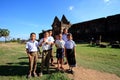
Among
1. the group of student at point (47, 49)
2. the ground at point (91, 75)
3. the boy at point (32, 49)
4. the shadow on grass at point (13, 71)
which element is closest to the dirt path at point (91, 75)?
the ground at point (91, 75)

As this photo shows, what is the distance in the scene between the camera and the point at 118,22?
118 ft

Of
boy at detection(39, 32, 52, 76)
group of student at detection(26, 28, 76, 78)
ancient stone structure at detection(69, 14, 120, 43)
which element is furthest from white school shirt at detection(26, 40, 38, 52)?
ancient stone structure at detection(69, 14, 120, 43)

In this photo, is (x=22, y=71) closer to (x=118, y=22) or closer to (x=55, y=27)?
(x=118, y=22)

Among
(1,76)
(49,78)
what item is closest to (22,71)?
(1,76)

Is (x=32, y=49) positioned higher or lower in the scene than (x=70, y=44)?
lower

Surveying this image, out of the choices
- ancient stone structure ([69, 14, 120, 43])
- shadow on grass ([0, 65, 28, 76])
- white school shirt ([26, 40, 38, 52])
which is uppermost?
ancient stone structure ([69, 14, 120, 43])

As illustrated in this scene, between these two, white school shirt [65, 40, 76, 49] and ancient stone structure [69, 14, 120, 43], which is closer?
white school shirt [65, 40, 76, 49]

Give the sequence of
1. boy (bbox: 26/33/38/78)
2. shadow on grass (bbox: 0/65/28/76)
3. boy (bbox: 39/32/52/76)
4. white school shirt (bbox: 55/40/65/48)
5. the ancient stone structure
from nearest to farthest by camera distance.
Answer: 1. boy (bbox: 26/33/38/78)
2. boy (bbox: 39/32/52/76)
3. shadow on grass (bbox: 0/65/28/76)
4. white school shirt (bbox: 55/40/65/48)
5. the ancient stone structure

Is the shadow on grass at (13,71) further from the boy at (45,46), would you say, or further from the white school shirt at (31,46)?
the white school shirt at (31,46)

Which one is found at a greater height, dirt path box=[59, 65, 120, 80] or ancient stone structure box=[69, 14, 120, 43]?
ancient stone structure box=[69, 14, 120, 43]

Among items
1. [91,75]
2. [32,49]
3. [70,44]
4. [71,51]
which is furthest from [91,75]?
[32,49]

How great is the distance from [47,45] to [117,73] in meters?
3.84

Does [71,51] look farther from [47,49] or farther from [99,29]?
[99,29]

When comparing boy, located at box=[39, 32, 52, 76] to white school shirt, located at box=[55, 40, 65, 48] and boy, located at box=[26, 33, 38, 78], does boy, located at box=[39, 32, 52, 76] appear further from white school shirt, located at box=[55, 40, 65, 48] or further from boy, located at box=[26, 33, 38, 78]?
white school shirt, located at box=[55, 40, 65, 48]
